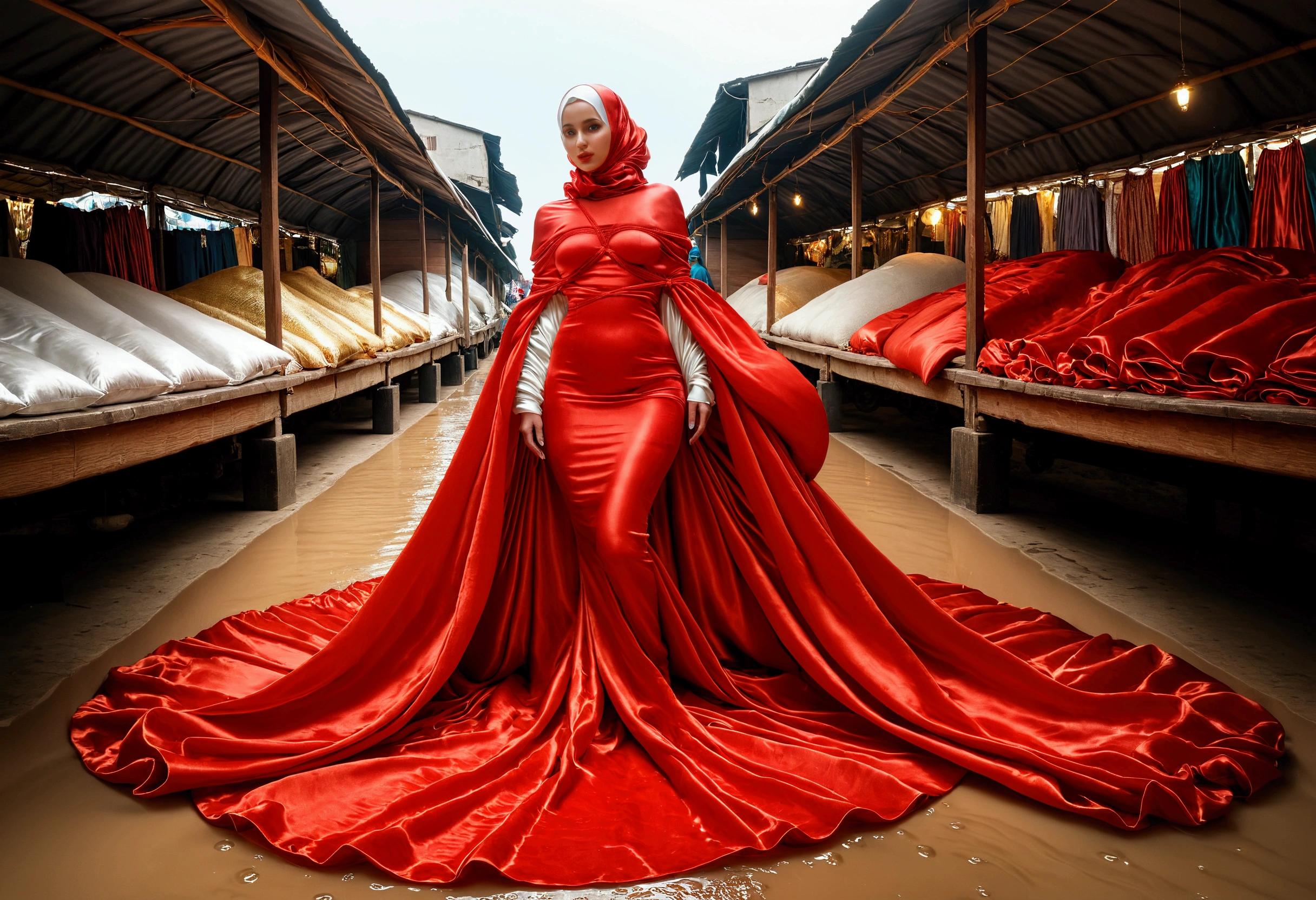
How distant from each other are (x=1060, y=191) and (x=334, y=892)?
26.1 ft

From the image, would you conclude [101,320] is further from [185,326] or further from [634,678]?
[634,678]

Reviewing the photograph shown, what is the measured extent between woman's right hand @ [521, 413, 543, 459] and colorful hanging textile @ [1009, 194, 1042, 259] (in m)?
7.21

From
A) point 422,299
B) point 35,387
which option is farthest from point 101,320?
point 422,299

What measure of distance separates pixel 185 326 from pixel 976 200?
4.26 m

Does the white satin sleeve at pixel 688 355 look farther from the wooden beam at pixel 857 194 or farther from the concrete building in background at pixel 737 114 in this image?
the concrete building in background at pixel 737 114

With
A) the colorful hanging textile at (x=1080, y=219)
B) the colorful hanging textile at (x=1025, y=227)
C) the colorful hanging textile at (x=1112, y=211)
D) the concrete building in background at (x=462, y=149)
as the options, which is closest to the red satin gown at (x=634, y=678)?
the colorful hanging textile at (x=1112, y=211)

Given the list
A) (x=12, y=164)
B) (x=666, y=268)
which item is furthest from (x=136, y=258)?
(x=666, y=268)

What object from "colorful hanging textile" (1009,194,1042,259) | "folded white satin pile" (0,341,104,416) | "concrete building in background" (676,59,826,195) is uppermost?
"concrete building in background" (676,59,826,195)

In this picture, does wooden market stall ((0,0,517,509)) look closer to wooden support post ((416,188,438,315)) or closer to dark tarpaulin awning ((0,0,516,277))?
dark tarpaulin awning ((0,0,516,277))

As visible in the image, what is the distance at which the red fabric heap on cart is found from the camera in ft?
17.4

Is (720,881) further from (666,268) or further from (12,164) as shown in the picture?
(12,164)

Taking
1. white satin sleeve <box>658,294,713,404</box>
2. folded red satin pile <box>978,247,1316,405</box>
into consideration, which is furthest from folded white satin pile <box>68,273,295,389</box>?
folded red satin pile <box>978,247,1316,405</box>

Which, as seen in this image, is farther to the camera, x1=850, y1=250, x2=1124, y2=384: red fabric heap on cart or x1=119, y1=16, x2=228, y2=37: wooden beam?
x1=850, y1=250, x2=1124, y2=384: red fabric heap on cart

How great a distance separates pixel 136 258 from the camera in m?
6.86
